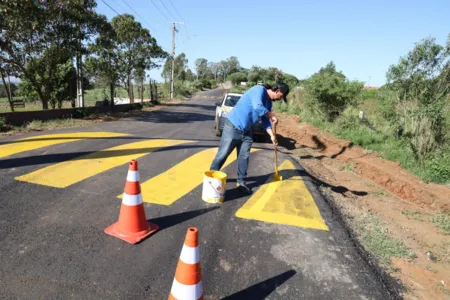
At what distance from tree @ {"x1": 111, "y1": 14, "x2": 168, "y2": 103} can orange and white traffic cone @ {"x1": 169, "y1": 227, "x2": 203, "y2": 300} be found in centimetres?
2102

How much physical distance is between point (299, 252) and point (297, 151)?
691 cm

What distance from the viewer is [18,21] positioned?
10.0m

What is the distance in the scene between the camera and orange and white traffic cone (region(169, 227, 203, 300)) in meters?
2.26

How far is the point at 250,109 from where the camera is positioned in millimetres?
4816

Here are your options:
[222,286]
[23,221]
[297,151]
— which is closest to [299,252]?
[222,286]

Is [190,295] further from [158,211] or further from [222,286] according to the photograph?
[158,211]

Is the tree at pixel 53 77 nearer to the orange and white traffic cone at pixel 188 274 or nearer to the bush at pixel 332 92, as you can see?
the bush at pixel 332 92

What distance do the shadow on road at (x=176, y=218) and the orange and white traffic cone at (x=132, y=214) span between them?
13.2 inches

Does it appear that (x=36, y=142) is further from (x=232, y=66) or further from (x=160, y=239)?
(x=232, y=66)

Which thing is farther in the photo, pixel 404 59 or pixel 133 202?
pixel 404 59

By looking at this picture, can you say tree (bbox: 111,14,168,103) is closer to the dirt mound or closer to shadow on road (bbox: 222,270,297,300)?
the dirt mound

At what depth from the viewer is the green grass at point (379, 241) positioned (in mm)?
3699

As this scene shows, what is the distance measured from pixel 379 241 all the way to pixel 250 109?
258 cm

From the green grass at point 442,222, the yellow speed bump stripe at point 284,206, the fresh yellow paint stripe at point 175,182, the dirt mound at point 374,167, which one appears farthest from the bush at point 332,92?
the yellow speed bump stripe at point 284,206
